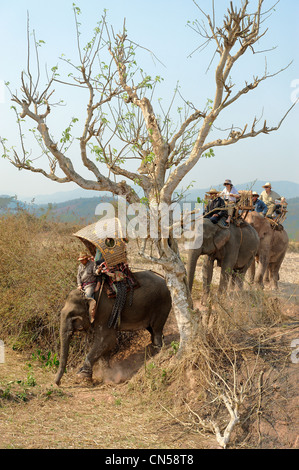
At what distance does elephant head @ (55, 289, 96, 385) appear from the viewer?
308 inches

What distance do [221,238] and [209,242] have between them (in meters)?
0.30

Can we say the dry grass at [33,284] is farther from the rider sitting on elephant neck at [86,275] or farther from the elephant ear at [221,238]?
the elephant ear at [221,238]

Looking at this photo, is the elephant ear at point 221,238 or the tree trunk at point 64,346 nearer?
the tree trunk at point 64,346

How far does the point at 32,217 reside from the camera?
42.1ft

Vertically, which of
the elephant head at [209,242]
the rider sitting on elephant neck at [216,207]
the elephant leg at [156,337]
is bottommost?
the elephant leg at [156,337]

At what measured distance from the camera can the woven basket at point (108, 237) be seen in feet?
25.8

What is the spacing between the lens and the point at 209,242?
10.9 metres

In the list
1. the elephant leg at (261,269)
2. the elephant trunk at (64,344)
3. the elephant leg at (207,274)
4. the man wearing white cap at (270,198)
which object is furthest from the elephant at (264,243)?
the elephant trunk at (64,344)

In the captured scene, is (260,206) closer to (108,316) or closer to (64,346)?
(108,316)

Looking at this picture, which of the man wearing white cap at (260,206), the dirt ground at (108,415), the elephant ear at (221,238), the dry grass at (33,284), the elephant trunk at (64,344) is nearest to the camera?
the dirt ground at (108,415)

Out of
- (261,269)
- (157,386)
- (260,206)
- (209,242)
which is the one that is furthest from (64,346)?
(260,206)

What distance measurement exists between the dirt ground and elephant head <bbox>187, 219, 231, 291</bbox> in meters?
2.76

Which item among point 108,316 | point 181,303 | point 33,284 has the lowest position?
point 108,316

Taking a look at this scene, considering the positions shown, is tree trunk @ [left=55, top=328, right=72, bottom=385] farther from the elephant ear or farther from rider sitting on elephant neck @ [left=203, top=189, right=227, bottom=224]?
rider sitting on elephant neck @ [left=203, top=189, right=227, bottom=224]
